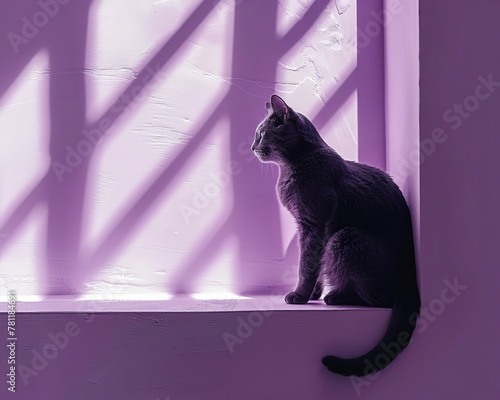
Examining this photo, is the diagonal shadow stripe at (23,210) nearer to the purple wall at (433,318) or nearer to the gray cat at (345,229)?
the purple wall at (433,318)

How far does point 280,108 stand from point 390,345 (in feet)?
2.16

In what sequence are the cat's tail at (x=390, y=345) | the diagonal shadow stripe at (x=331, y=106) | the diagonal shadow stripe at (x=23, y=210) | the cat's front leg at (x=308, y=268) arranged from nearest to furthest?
the cat's tail at (x=390, y=345)
the cat's front leg at (x=308, y=268)
the diagonal shadow stripe at (x=23, y=210)
the diagonal shadow stripe at (x=331, y=106)

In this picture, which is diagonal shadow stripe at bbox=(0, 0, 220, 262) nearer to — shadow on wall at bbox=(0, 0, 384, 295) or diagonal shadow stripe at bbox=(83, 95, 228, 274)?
shadow on wall at bbox=(0, 0, 384, 295)

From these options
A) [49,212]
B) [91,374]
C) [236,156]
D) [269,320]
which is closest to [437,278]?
→ [269,320]

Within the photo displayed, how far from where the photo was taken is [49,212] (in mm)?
1479

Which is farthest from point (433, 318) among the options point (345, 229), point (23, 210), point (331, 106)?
point (23, 210)

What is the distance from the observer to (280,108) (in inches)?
52.7

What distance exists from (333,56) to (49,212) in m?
0.99

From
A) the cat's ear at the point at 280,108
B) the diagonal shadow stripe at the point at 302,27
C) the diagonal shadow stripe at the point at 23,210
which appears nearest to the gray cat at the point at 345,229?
the cat's ear at the point at 280,108

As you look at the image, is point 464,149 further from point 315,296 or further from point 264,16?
point 264,16

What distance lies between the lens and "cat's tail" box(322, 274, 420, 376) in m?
1.19

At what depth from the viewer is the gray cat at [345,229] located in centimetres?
124

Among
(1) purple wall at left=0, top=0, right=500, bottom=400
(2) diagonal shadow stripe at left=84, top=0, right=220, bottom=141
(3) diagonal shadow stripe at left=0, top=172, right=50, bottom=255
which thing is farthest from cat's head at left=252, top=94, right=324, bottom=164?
(3) diagonal shadow stripe at left=0, top=172, right=50, bottom=255

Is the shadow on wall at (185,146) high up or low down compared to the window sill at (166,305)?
up
